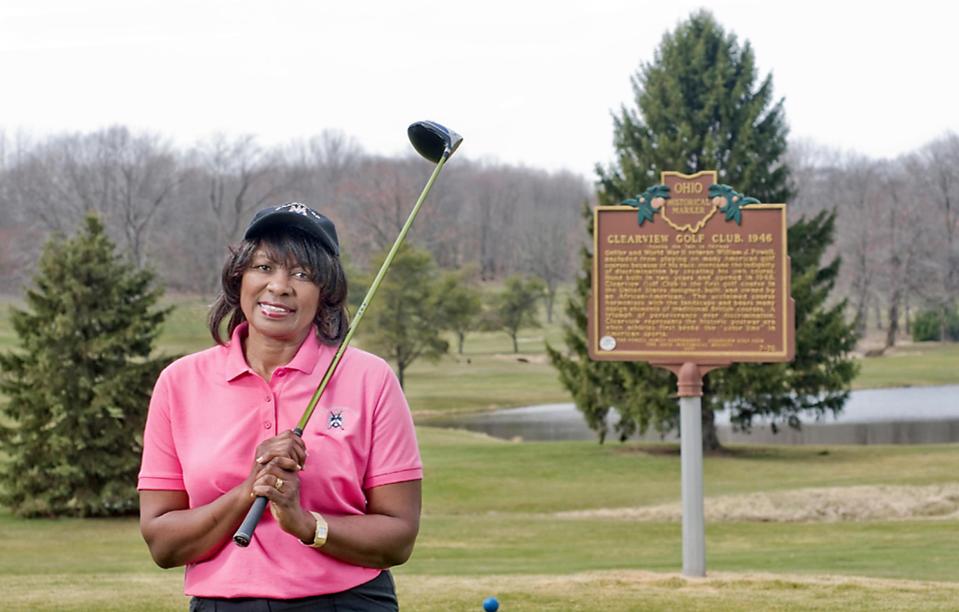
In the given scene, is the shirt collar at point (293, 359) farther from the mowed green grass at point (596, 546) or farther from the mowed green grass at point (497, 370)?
the mowed green grass at point (497, 370)

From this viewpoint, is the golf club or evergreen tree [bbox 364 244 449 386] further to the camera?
evergreen tree [bbox 364 244 449 386]

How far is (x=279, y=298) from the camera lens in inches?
133

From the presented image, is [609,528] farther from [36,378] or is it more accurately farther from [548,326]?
[548,326]

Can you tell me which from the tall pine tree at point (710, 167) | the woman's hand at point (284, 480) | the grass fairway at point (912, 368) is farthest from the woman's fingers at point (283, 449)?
the grass fairway at point (912, 368)

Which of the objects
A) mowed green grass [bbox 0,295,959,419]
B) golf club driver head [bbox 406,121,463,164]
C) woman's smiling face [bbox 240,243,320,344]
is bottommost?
mowed green grass [bbox 0,295,959,419]

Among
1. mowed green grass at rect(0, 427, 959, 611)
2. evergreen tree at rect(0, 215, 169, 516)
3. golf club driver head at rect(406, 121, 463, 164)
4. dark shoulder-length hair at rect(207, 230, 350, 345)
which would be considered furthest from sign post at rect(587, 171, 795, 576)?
evergreen tree at rect(0, 215, 169, 516)

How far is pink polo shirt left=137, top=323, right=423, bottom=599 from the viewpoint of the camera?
3223 mm

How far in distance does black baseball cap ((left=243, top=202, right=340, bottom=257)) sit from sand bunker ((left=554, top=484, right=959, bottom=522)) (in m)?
19.7

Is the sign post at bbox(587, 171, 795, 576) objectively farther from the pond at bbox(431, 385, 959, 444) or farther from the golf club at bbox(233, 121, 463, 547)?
the pond at bbox(431, 385, 959, 444)

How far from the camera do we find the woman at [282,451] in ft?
10.5

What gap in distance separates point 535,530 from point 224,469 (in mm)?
17575

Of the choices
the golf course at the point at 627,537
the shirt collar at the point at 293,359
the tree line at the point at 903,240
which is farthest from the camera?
the tree line at the point at 903,240

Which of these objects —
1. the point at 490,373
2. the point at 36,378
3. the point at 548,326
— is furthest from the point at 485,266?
the point at 36,378

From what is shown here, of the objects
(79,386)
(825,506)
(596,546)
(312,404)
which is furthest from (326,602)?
(825,506)
